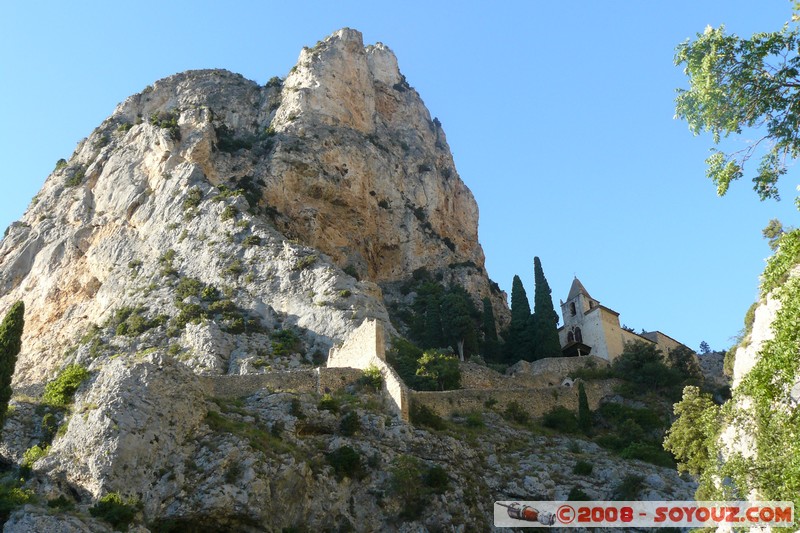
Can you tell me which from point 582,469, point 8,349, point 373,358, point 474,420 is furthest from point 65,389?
point 582,469

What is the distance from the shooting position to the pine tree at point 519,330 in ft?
195

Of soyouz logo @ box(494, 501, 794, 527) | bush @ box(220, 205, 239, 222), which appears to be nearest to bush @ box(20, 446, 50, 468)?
soyouz logo @ box(494, 501, 794, 527)

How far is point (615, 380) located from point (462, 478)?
22221 millimetres

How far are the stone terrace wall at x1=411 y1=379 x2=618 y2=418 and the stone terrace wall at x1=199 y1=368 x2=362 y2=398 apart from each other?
11.2ft

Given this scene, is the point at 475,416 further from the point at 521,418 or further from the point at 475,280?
the point at 475,280

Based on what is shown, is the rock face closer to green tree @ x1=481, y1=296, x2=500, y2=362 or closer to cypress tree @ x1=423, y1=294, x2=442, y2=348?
cypress tree @ x1=423, y1=294, x2=442, y2=348

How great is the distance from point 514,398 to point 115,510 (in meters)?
23.7

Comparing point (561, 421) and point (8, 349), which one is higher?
point (8, 349)

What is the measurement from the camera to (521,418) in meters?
39.9

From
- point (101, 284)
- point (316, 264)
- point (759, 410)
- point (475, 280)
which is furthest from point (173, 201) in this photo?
point (759, 410)

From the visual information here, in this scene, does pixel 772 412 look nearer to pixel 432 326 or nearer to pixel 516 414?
pixel 516 414

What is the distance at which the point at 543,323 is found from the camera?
199ft

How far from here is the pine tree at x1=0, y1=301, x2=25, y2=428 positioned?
25625mm

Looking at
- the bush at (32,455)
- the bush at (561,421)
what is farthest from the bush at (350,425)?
the bush at (561,421)
